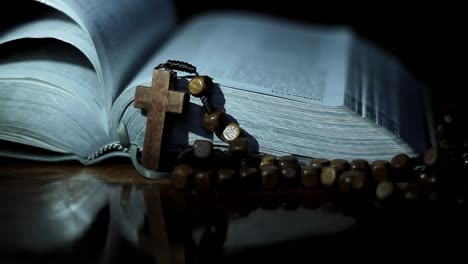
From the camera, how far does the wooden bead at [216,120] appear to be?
1149 millimetres

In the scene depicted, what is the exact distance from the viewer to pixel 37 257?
82 centimetres

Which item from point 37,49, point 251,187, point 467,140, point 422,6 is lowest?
point 251,187

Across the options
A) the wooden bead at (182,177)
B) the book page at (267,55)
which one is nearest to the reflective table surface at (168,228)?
the wooden bead at (182,177)

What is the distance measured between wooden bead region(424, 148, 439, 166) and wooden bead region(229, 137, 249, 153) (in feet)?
0.90

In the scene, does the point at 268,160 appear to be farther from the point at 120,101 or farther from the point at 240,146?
the point at 120,101

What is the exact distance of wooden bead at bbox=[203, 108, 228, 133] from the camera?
1149 millimetres

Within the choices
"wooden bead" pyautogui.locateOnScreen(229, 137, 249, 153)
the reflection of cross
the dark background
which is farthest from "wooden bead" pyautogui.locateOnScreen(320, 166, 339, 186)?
the dark background

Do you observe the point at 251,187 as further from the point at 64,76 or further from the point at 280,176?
the point at 64,76

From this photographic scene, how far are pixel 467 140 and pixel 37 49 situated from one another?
2.54ft

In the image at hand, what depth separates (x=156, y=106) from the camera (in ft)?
3.76

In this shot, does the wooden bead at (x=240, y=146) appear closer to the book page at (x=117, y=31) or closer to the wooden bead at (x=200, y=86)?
the wooden bead at (x=200, y=86)

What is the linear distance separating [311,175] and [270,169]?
0.06m

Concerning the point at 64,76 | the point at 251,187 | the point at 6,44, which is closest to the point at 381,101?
the point at 251,187

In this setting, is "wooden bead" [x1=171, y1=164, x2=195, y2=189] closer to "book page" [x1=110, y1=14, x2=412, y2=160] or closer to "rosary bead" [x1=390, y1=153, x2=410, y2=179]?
"book page" [x1=110, y1=14, x2=412, y2=160]
